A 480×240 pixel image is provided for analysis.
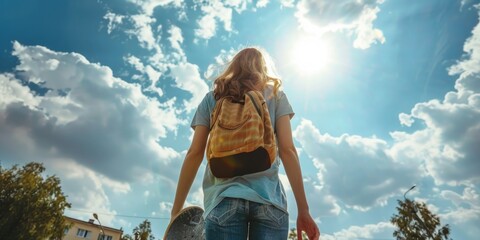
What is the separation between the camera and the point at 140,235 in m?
41.9

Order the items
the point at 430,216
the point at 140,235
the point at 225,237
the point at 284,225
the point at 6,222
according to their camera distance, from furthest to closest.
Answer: the point at 140,235
the point at 6,222
the point at 430,216
the point at 284,225
the point at 225,237

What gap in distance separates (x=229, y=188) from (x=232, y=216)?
18 centimetres

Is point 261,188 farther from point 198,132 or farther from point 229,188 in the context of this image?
point 198,132

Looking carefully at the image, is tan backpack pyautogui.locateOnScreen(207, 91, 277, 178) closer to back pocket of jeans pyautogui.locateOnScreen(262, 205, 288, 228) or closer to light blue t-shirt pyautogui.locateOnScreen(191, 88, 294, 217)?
light blue t-shirt pyautogui.locateOnScreen(191, 88, 294, 217)

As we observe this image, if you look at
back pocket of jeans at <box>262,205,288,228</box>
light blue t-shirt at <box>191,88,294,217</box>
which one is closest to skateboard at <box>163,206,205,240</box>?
light blue t-shirt at <box>191,88,294,217</box>

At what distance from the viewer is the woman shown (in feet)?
5.44

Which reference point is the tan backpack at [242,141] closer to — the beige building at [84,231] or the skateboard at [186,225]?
the skateboard at [186,225]

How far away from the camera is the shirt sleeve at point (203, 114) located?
2.43 m

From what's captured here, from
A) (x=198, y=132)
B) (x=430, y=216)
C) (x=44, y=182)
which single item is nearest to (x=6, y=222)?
(x=44, y=182)

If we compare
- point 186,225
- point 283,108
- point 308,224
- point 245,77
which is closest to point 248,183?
point 308,224

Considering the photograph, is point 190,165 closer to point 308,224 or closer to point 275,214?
point 275,214

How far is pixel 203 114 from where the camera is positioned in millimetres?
2467

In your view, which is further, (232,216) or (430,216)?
(430,216)

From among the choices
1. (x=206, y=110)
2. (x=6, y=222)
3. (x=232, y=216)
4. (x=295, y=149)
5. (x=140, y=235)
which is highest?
(x=140, y=235)
